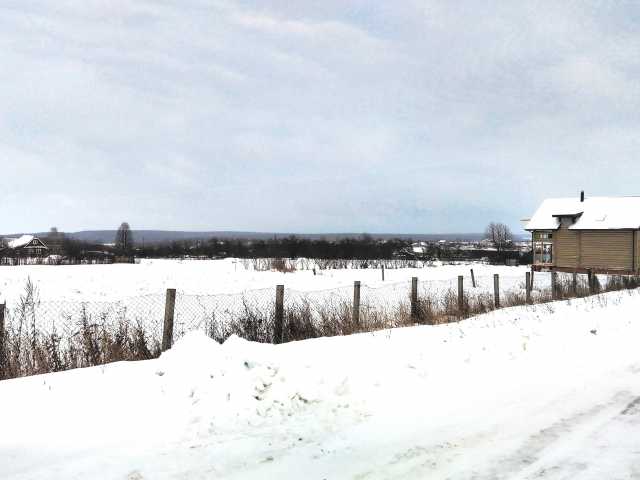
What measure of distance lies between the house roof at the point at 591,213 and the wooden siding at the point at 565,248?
74 cm

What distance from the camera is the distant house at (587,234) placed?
112 ft

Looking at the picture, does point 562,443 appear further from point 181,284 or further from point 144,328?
point 181,284

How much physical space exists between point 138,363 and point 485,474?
4647mm

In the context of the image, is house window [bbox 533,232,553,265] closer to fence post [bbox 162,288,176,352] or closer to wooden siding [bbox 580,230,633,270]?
wooden siding [bbox 580,230,633,270]

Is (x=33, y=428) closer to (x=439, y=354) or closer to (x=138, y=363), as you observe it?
(x=138, y=363)

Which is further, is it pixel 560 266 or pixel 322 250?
pixel 322 250

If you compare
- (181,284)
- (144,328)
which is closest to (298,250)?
(181,284)

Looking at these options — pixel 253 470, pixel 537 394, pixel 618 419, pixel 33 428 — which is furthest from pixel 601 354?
pixel 33 428

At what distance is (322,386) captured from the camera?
17.9ft

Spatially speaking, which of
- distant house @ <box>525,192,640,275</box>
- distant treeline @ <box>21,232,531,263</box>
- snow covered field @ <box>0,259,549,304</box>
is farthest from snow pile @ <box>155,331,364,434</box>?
distant treeline @ <box>21,232,531,263</box>

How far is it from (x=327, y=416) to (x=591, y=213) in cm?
3806

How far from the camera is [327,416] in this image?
493 centimetres

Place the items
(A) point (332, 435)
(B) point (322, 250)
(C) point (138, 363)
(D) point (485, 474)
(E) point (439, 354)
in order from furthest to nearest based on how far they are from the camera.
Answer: (B) point (322, 250) < (E) point (439, 354) < (C) point (138, 363) < (A) point (332, 435) < (D) point (485, 474)

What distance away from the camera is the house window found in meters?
39.3
